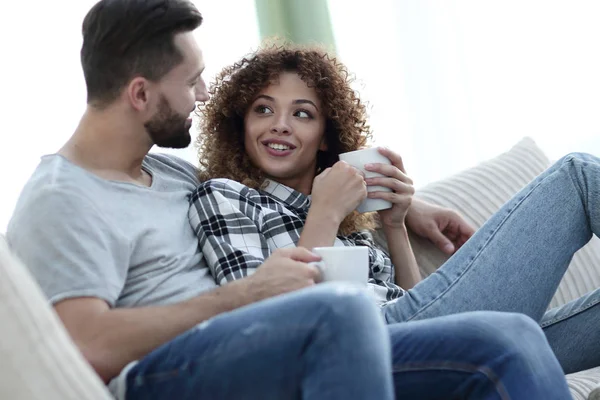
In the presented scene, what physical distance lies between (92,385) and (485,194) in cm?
130

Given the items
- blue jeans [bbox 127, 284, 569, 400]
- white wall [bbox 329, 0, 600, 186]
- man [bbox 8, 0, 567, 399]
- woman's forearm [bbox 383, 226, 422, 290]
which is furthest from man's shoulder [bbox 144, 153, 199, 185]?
white wall [bbox 329, 0, 600, 186]

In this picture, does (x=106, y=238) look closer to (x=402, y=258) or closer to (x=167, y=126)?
(x=167, y=126)

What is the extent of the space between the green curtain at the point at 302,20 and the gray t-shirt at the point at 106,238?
1726 millimetres

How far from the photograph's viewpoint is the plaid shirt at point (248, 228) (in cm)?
143

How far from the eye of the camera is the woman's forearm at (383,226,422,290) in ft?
5.86

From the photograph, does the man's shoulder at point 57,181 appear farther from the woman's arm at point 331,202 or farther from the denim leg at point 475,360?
the denim leg at point 475,360

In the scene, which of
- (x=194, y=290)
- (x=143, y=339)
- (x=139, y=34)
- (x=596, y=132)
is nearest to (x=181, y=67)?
(x=139, y=34)

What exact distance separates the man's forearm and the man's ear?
384 mm

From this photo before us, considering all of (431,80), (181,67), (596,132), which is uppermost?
(181,67)

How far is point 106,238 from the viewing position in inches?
50.1

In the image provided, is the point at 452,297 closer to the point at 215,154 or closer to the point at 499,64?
the point at 215,154

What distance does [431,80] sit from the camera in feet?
10.3

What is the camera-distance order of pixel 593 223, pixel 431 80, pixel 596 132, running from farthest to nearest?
pixel 431 80, pixel 596 132, pixel 593 223

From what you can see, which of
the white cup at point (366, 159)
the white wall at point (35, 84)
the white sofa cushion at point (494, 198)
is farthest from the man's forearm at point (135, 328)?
the white wall at point (35, 84)
